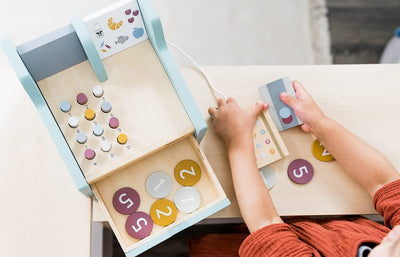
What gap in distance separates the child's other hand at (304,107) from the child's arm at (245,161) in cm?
6

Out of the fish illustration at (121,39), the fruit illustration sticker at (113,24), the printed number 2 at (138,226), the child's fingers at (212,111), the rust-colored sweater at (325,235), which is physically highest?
the fruit illustration sticker at (113,24)

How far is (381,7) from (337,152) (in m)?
1.03

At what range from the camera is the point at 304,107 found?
2.82ft

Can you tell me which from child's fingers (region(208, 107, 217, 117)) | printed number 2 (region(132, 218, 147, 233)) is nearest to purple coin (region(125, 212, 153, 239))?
printed number 2 (region(132, 218, 147, 233))

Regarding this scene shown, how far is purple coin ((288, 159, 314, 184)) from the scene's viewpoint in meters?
0.83

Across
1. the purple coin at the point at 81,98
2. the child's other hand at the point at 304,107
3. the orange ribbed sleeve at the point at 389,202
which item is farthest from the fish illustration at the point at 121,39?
the orange ribbed sleeve at the point at 389,202

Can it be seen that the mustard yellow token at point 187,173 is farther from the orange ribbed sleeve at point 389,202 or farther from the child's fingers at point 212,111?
the orange ribbed sleeve at point 389,202

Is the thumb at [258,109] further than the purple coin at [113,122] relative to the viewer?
Yes

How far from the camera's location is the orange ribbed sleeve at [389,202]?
79 cm

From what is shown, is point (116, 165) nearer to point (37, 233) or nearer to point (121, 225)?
point (121, 225)

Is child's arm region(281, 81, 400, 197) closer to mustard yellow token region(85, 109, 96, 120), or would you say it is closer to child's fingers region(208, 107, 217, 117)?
child's fingers region(208, 107, 217, 117)

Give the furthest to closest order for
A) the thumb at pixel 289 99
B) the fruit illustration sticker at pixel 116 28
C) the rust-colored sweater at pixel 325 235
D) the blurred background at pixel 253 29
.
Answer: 1. the blurred background at pixel 253 29
2. the thumb at pixel 289 99
3. the rust-colored sweater at pixel 325 235
4. the fruit illustration sticker at pixel 116 28

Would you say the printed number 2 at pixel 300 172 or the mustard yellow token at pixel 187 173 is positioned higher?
the mustard yellow token at pixel 187 173

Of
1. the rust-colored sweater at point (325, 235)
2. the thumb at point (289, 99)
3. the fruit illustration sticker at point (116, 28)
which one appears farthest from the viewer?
the thumb at point (289, 99)
